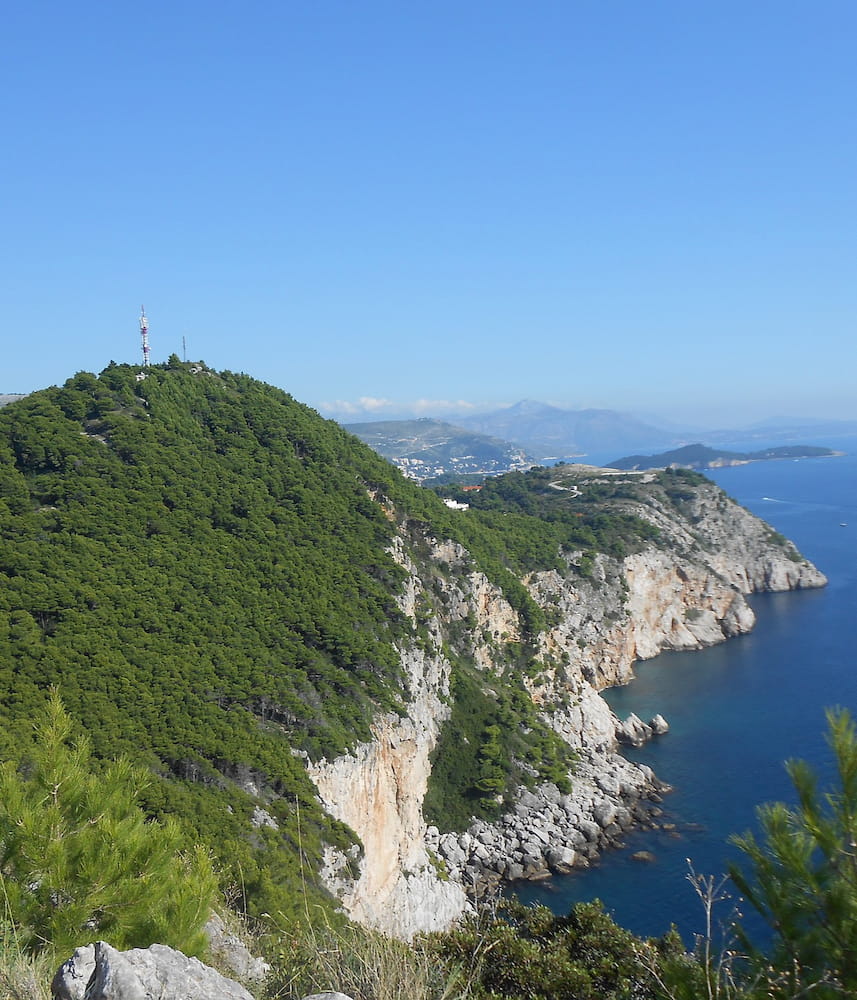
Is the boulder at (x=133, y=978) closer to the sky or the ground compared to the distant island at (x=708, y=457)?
closer to the sky

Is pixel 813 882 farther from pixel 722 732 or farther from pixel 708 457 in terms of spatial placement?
pixel 708 457

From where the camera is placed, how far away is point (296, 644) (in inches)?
1025

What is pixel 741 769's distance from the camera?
113ft

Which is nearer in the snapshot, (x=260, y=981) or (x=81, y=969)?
(x=81, y=969)

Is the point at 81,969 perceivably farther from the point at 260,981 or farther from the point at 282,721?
the point at 282,721

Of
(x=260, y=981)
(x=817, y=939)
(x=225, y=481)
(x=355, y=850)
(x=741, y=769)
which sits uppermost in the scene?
(x=225, y=481)

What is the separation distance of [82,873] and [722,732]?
125 ft

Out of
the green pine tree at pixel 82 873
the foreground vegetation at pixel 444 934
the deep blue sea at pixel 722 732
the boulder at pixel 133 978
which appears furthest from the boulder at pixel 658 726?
the boulder at pixel 133 978

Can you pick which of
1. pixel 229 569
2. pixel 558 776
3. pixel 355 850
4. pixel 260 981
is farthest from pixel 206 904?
pixel 558 776

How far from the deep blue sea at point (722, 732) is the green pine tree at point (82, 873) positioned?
5.33m

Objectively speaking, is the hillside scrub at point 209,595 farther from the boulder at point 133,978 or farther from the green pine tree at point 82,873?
the boulder at point 133,978

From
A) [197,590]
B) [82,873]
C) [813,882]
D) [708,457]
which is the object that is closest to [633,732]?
[197,590]

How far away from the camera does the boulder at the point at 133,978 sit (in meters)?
4.68

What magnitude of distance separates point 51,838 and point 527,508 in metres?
60.5
